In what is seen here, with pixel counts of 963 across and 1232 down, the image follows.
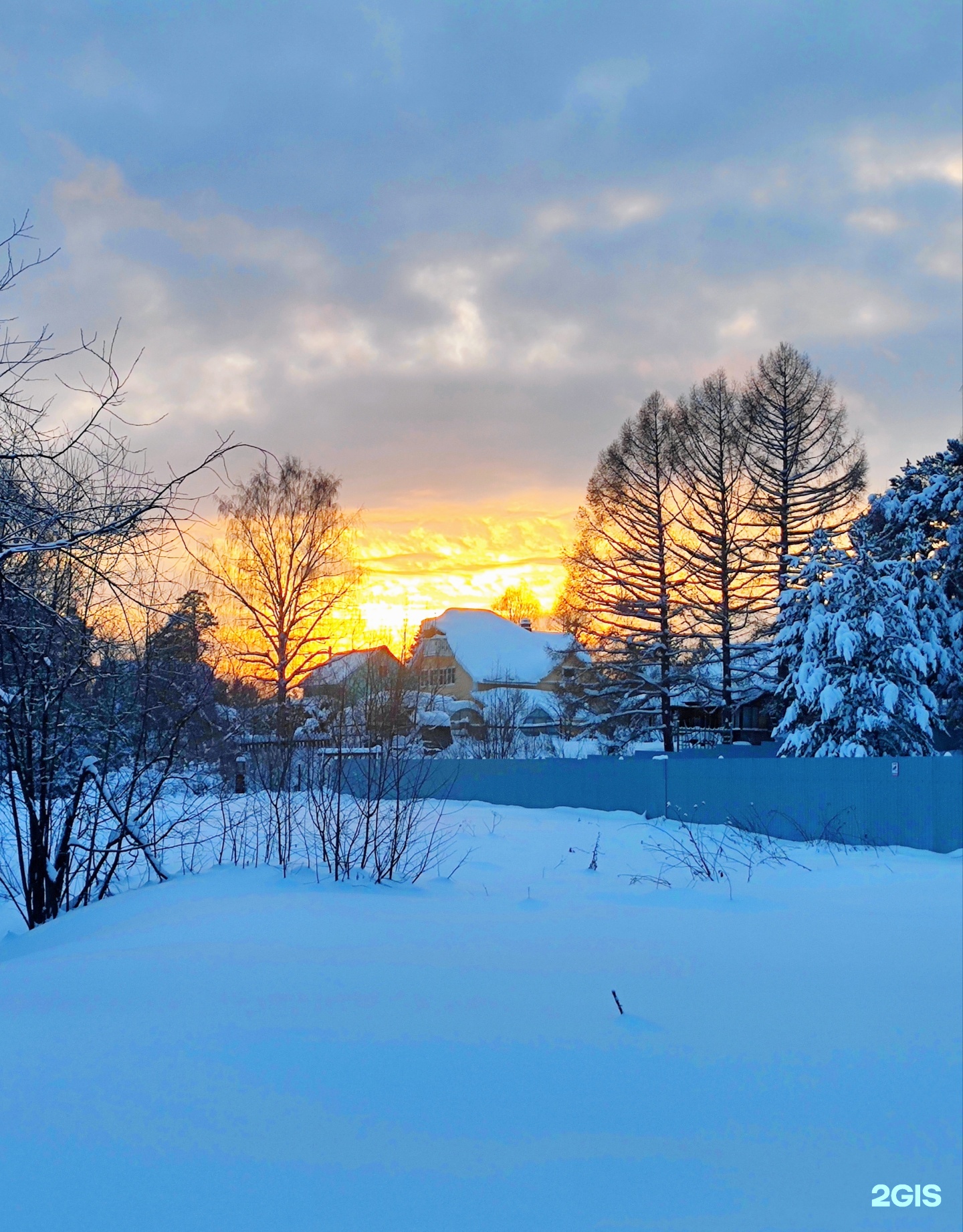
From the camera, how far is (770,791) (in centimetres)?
1541

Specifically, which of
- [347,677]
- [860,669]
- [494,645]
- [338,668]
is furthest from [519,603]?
[860,669]

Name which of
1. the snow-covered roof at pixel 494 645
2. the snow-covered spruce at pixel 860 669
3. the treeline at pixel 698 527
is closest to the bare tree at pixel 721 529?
the treeline at pixel 698 527

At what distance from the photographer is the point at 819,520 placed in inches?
991

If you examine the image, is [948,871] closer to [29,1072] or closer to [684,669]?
[29,1072]

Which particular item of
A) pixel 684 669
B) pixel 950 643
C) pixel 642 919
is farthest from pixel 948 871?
pixel 684 669

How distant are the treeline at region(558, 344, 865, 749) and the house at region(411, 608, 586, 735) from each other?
957 cm

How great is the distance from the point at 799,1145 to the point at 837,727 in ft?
53.7

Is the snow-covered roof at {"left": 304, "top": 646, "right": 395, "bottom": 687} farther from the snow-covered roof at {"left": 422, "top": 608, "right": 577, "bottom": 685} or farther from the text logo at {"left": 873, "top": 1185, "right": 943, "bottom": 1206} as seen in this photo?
the text logo at {"left": 873, "top": 1185, "right": 943, "bottom": 1206}

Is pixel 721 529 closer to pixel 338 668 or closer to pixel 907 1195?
pixel 338 668

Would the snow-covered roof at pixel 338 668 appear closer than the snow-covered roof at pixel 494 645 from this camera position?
Yes

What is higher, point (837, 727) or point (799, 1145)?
point (837, 727)

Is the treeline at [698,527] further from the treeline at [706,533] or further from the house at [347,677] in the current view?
the house at [347,677]

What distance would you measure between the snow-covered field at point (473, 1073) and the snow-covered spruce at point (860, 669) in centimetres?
1292

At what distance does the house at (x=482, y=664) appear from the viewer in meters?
36.5
